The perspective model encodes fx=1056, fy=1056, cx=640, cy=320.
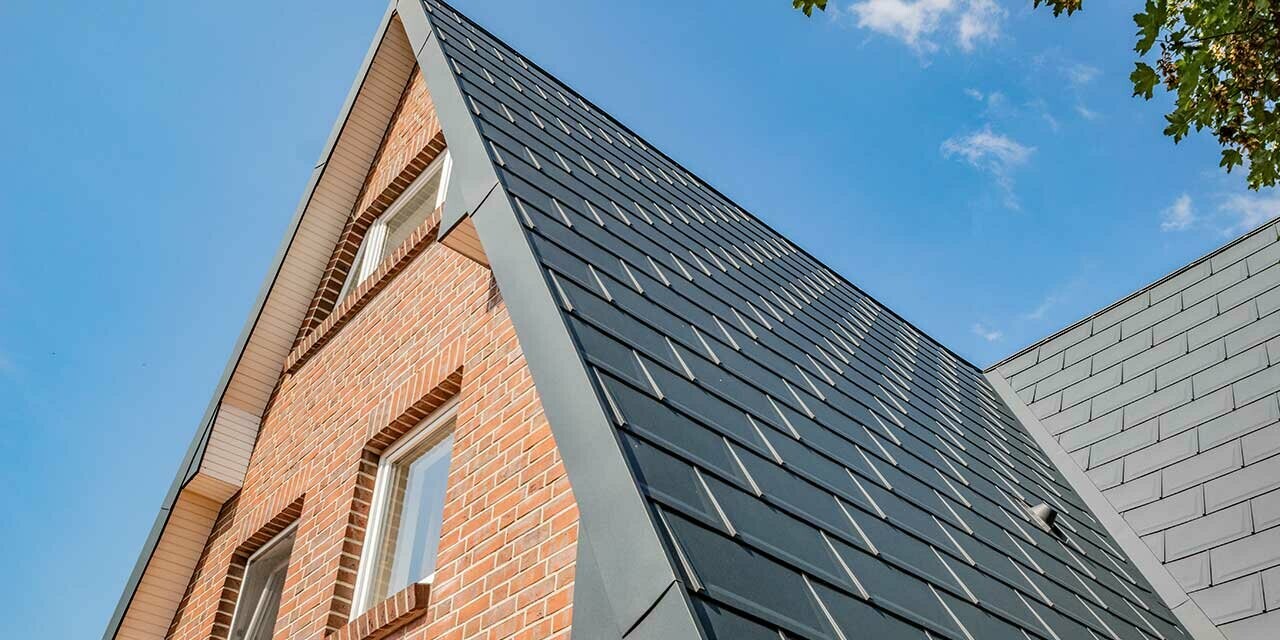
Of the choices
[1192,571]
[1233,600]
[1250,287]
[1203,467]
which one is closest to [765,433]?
[1233,600]

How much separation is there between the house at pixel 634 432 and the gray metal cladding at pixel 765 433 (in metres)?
0.02

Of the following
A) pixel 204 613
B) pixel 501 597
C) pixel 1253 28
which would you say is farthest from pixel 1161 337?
pixel 204 613

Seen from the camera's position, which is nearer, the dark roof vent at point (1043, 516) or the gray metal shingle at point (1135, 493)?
the dark roof vent at point (1043, 516)

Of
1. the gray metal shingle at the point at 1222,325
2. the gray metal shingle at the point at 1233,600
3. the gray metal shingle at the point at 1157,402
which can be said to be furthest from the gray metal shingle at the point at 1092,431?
the gray metal shingle at the point at 1233,600

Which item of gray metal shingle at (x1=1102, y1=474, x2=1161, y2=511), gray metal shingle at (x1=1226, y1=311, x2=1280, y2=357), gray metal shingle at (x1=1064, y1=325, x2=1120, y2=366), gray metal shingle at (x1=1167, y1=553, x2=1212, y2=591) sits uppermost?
gray metal shingle at (x1=1064, y1=325, x2=1120, y2=366)

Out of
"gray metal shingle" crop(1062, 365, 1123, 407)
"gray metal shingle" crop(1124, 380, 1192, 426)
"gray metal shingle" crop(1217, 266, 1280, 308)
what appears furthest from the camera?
"gray metal shingle" crop(1062, 365, 1123, 407)

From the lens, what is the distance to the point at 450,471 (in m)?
5.83

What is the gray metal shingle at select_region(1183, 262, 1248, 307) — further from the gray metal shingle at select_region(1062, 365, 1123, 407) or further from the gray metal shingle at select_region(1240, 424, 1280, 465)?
the gray metal shingle at select_region(1240, 424, 1280, 465)

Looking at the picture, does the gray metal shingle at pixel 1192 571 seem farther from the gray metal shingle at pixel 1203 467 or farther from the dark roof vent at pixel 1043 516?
the dark roof vent at pixel 1043 516

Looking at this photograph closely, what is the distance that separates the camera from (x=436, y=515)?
6.21 metres

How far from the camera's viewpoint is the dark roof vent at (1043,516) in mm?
7179

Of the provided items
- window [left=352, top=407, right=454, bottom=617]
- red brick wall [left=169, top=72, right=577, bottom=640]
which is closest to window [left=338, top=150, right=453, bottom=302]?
red brick wall [left=169, top=72, right=577, bottom=640]

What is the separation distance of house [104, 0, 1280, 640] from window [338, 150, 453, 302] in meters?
0.05

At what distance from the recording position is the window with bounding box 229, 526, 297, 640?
7.68 m
